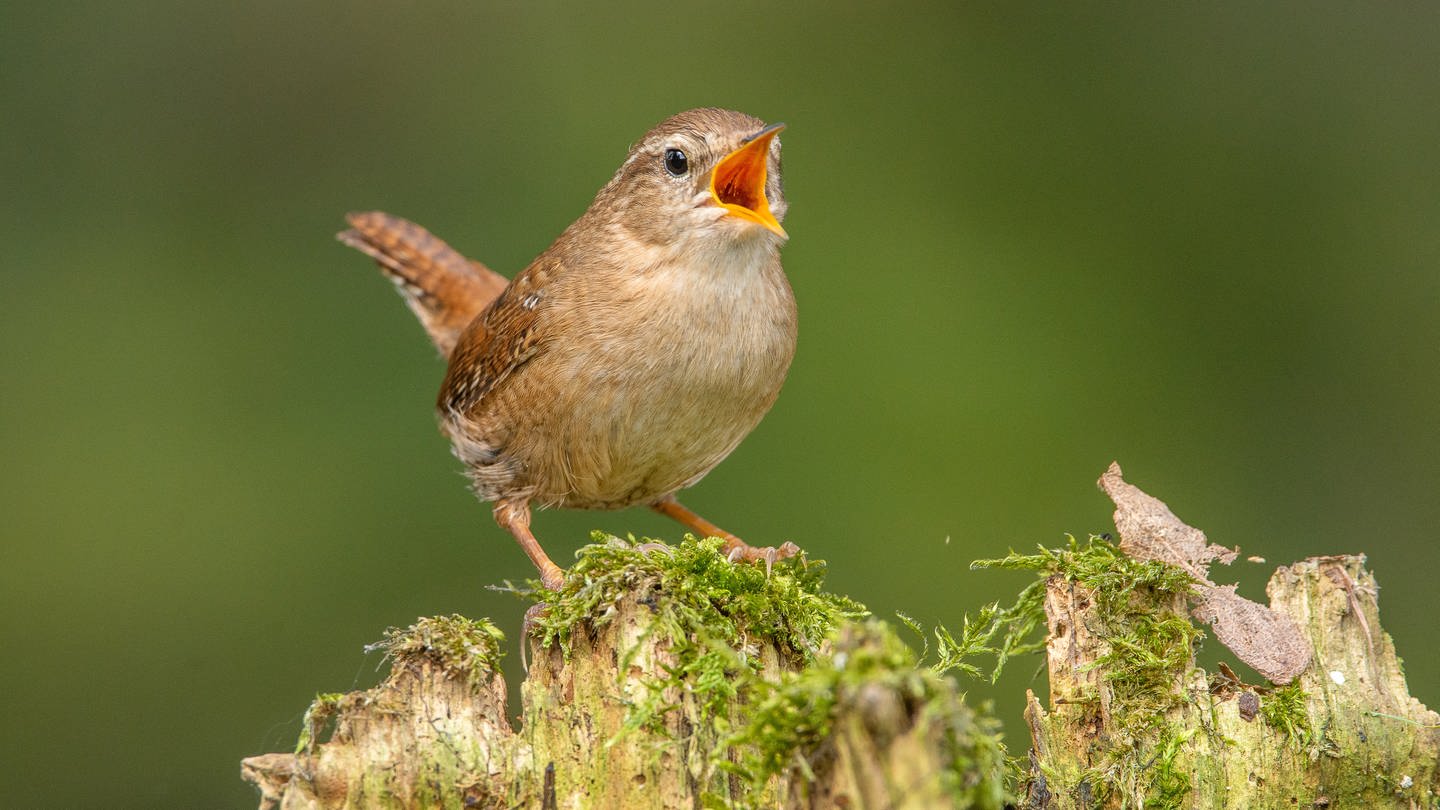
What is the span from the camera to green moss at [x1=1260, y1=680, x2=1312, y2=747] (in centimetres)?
254

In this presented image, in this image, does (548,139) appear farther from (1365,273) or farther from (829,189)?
(1365,273)

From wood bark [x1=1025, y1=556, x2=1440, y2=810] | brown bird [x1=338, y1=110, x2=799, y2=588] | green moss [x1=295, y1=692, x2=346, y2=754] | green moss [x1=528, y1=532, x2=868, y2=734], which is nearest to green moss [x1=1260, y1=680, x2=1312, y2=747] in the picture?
wood bark [x1=1025, y1=556, x2=1440, y2=810]

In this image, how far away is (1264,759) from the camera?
254 cm

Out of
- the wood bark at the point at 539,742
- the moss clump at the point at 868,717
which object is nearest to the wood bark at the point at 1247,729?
the wood bark at the point at 539,742

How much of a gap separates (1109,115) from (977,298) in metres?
1.03

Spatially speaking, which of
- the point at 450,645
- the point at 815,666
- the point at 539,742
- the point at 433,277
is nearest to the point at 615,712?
the point at 539,742

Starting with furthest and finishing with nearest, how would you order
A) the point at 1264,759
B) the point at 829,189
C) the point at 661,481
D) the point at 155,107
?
1. the point at 155,107
2. the point at 829,189
3. the point at 661,481
4. the point at 1264,759

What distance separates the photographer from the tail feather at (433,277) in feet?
18.7

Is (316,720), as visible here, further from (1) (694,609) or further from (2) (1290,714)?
(2) (1290,714)

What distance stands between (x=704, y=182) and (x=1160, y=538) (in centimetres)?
167

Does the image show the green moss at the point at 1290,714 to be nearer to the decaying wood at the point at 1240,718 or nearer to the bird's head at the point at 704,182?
the decaying wood at the point at 1240,718

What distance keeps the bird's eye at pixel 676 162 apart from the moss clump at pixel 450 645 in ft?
5.78

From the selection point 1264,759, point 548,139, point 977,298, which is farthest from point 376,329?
point 1264,759

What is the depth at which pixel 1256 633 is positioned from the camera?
2684 mm
